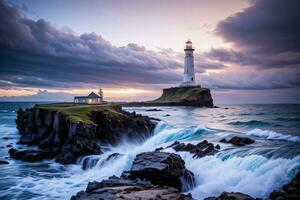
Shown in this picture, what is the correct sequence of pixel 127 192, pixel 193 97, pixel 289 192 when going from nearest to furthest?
pixel 289 192, pixel 127 192, pixel 193 97

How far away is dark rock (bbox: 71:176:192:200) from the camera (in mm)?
12867

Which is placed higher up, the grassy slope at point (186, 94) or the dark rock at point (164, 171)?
the grassy slope at point (186, 94)

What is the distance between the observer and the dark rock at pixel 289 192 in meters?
12.6

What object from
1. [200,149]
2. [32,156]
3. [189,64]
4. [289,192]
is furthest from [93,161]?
[189,64]

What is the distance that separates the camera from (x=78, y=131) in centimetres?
2820

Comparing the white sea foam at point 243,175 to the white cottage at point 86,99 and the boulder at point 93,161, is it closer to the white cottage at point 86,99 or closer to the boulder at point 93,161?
the boulder at point 93,161

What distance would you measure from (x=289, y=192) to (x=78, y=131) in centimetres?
2067

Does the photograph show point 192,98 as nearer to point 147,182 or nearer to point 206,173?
point 206,173

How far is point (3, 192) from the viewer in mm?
19547

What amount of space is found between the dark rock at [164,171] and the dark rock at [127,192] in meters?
1.28

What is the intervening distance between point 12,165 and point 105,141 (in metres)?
10.3

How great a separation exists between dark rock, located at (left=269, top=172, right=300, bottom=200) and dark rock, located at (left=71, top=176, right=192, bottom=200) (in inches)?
166

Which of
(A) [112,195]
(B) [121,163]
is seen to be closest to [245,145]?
(B) [121,163]

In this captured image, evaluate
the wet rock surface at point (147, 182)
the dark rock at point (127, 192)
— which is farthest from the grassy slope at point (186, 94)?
the dark rock at point (127, 192)
